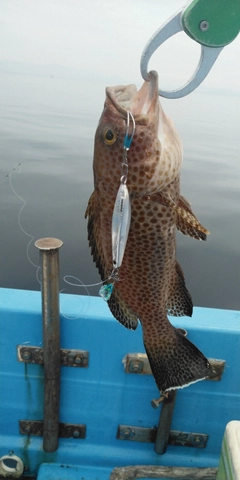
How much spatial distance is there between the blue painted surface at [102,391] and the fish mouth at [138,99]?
5.18 ft

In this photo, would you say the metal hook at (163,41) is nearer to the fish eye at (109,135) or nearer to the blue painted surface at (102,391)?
the fish eye at (109,135)

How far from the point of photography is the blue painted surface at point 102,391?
8.97 feet

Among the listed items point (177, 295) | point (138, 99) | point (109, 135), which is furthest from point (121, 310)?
point (138, 99)

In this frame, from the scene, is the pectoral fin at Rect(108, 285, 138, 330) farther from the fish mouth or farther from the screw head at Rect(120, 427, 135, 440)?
the screw head at Rect(120, 427, 135, 440)

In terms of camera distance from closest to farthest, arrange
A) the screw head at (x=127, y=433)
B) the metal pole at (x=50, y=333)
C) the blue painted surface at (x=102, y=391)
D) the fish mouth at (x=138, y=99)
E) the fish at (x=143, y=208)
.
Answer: the fish mouth at (x=138, y=99) < the fish at (x=143, y=208) < the metal pole at (x=50, y=333) < the blue painted surface at (x=102, y=391) < the screw head at (x=127, y=433)

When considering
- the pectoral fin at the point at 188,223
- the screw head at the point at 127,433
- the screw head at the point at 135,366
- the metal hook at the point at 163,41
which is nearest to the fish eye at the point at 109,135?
the metal hook at the point at 163,41

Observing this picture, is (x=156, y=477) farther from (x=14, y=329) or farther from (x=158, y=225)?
(x=158, y=225)

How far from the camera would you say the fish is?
59.2 inches

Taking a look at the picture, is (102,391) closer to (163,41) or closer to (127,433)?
(127,433)

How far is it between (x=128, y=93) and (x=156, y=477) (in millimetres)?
2684

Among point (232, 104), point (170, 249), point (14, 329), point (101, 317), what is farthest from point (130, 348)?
point (232, 104)

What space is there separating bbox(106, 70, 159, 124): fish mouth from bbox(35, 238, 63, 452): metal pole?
1200mm

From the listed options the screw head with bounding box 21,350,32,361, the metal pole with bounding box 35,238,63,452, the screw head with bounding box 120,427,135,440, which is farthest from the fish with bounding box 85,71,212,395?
the screw head with bounding box 120,427,135,440

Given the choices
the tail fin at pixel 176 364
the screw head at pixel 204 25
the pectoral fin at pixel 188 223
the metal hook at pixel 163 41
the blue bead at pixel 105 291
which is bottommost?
the tail fin at pixel 176 364
